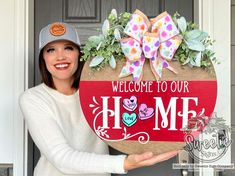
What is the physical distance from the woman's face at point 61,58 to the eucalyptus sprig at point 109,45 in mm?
211

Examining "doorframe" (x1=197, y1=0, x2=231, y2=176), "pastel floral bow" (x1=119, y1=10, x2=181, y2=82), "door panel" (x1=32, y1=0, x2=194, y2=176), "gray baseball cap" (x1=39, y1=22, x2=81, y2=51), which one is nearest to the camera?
"pastel floral bow" (x1=119, y1=10, x2=181, y2=82)

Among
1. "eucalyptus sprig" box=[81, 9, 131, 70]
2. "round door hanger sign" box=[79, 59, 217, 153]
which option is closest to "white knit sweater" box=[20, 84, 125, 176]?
"round door hanger sign" box=[79, 59, 217, 153]

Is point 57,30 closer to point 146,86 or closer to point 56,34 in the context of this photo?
point 56,34

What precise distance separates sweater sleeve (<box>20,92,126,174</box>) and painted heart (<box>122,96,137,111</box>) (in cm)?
18

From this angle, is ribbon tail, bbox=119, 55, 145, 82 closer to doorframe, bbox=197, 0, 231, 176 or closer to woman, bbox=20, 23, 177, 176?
woman, bbox=20, 23, 177, 176

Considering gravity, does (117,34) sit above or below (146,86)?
above

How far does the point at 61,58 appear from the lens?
63.7 inches

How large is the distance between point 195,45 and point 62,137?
615mm

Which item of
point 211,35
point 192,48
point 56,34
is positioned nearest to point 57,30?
point 56,34

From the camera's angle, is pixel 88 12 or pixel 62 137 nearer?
pixel 62 137

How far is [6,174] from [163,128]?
3.81 feet

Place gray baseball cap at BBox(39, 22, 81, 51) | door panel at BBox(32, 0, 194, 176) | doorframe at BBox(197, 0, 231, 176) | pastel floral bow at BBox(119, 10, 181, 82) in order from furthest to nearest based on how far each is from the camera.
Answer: door panel at BBox(32, 0, 194, 176), doorframe at BBox(197, 0, 231, 176), gray baseball cap at BBox(39, 22, 81, 51), pastel floral bow at BBox(119, 10, 181, 82)

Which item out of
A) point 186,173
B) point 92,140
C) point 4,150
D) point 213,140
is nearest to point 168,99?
point 92,140

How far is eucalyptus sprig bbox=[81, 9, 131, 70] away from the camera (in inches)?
55.9
